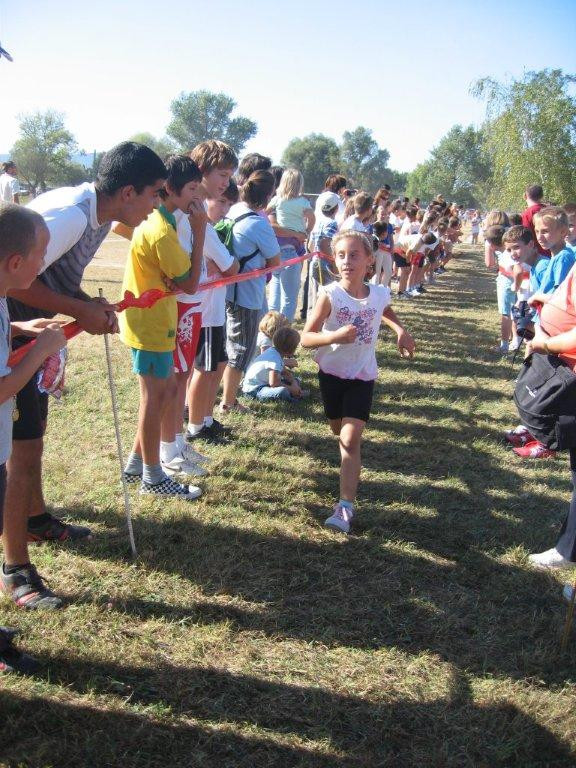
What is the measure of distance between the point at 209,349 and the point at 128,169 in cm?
211

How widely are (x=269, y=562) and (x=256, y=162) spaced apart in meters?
3.96

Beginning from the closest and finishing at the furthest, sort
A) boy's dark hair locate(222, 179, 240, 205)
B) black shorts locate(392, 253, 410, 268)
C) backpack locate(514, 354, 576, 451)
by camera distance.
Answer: backpack locate(514, 354, 576, 451)
boy's dark hair locate(222, 179, 240, 205)
black shorts locate(392, 253, 410, 268)

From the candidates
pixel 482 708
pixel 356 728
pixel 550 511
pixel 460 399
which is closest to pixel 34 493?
pixel 356 728

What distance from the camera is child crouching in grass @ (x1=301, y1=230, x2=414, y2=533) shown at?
4012mm

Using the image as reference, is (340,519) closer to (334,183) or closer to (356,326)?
(356,326)

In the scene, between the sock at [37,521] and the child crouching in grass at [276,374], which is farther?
the child crouching in grass at [276,374]

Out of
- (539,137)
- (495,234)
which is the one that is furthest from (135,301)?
(539,137)

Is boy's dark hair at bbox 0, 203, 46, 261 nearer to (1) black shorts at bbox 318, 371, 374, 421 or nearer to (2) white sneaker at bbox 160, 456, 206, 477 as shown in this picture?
(1) black shorts at bbox 318, 371, 374, 421

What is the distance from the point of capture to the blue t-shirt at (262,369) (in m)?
6.41

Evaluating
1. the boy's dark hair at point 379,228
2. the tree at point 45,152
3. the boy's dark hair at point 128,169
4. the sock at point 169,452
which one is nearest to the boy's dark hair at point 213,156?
the boy's dark hair at point 128,169

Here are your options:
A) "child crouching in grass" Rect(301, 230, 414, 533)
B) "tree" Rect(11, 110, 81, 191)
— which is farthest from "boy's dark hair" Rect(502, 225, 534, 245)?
"tree" Rect(11, 110, 81, 191)

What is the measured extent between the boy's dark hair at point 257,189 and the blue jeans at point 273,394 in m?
1.79

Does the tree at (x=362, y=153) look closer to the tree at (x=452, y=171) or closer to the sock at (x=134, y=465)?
the tree at (x=452, y=171)

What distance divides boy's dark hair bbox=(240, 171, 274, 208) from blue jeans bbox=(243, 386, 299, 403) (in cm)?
179
